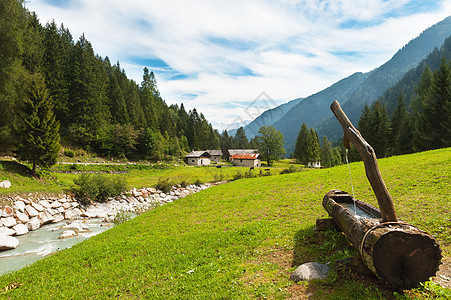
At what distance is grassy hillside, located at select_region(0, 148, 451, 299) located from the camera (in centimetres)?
499

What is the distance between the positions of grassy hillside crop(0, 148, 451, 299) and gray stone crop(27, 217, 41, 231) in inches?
276

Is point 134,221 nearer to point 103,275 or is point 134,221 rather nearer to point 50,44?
point 103,275

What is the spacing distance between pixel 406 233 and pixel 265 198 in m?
11.3

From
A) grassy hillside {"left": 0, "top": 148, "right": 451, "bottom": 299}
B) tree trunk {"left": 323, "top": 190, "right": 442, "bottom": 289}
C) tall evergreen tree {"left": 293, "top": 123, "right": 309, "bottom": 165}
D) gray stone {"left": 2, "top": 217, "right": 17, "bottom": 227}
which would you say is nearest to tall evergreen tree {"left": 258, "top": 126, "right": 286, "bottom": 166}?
tall evergreen tree {"left": 293, "top": 123, "right": 309, "bottom": 165}

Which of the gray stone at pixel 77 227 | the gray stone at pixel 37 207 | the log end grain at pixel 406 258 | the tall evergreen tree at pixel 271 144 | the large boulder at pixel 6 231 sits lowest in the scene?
the gray stone at pixel 77 227

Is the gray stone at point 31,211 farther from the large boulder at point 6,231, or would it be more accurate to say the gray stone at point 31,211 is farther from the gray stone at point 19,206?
the large boulder at point 6,231

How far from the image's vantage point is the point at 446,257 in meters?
5.02

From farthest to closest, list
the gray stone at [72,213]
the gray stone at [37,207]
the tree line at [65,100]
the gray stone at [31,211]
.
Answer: the tree line at [65,100]
the gray stone at [72,213]
the gray stone at [37,207]
the gray stone at [31,211]

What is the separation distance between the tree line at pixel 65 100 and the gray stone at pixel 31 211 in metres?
9.00

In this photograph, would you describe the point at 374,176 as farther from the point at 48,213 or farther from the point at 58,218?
the point at 48,213

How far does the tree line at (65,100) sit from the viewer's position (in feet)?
71.9

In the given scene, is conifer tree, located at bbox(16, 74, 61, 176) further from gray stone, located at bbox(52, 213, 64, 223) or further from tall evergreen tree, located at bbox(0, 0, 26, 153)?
gray stone, located at bbox(52, 213, 64, 223)

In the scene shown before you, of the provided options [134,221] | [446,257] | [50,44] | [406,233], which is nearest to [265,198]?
[134,221]

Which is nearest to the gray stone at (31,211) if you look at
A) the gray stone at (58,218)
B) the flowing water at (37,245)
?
the gray stone at (58,218)
